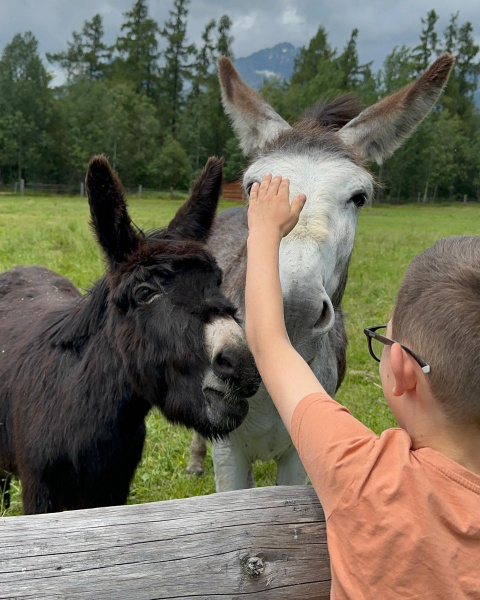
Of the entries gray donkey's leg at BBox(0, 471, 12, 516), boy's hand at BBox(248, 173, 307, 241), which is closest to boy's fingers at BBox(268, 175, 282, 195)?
boy's hand at BBox(248, 173, 307, 241)

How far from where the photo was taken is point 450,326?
126 cm

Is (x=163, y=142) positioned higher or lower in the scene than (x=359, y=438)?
higher

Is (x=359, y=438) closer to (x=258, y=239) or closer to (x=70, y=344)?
(x=258, y=239)

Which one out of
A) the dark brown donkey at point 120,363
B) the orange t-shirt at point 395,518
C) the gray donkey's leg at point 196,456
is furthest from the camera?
the gray donkey's leg at point 196,456

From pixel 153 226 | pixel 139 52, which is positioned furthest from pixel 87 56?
pixel 153 226

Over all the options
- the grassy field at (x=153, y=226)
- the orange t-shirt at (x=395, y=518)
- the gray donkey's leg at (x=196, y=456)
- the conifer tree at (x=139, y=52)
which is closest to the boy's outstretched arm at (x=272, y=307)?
the orange t-shirt at (x=395, y=518)

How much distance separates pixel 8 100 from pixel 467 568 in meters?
66.7

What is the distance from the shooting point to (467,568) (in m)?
1.22

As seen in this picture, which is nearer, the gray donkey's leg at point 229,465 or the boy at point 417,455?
the boy at point 417,455

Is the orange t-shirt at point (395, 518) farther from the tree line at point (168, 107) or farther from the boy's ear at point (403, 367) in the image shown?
the tree line at point (168, 107)

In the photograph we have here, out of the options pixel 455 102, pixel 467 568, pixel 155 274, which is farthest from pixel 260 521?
pixel 455 102

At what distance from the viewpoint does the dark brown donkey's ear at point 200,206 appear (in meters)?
2.86

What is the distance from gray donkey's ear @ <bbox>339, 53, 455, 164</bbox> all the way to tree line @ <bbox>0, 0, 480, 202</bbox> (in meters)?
44.7

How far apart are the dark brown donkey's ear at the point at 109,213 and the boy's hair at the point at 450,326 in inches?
59.8
